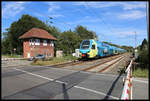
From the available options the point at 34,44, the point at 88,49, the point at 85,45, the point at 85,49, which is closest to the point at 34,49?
the point at 34,44

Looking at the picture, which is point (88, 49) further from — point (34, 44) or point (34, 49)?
point (34, 44)

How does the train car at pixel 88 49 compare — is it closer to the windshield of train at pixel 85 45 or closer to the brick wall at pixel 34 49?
the windshield of train at pixel 85 45

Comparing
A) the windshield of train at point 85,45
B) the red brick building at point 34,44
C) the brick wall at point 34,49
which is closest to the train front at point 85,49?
the windshield of train at point 85,45

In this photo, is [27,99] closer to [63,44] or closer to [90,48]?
[90,48]

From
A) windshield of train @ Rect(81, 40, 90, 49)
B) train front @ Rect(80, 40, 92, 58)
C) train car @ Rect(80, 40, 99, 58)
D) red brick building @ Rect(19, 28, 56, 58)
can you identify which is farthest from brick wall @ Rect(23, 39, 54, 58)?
train car @ Rect(80, 40, 99, 58)

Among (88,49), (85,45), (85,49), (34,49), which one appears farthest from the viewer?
(34,49)

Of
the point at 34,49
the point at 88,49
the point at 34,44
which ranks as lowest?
the point at 88,49

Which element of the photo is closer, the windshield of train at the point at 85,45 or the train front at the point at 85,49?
the train front at the point at 85,49

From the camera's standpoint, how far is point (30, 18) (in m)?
52.5

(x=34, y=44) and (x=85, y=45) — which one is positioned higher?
(x=34, y=44)

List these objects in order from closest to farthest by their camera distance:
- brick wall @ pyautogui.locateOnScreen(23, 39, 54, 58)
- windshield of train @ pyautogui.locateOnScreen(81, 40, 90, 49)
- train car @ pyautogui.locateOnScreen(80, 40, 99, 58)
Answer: train car @ pyautogui.locateOnScreen(80, 40, 99, 58), windshield of train @ pyautogui.locateOnScreen(81, 40, 90, 49), brick wall @ pyautogui.locateOnScreen(23, 39, 54, 58)

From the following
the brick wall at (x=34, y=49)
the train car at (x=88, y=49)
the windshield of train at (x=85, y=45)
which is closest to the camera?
the train car at (x=88, y=49)

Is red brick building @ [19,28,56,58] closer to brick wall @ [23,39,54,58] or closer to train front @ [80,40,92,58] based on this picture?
brick wall @ [23,39,54,58]

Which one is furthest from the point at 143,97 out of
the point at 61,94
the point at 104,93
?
the point at 61,94
